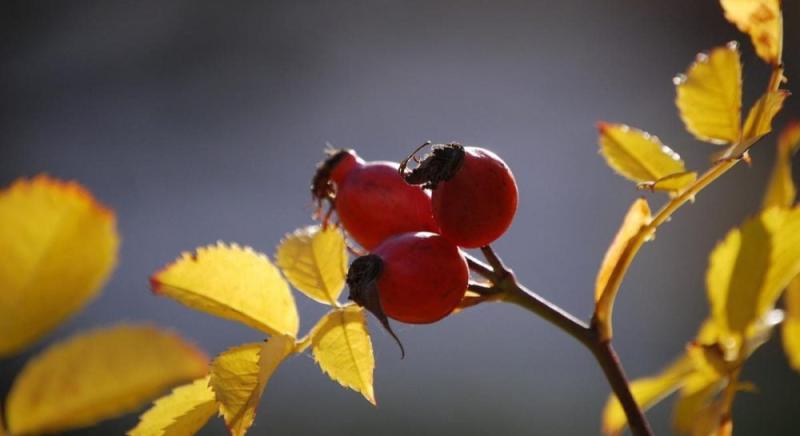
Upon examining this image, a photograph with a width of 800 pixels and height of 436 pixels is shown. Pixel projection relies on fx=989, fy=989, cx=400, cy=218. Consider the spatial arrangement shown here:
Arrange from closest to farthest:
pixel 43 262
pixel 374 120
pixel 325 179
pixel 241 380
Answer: pixel 43 262 → pixel 241 380 → pixel 325 179 → pixel 374 120

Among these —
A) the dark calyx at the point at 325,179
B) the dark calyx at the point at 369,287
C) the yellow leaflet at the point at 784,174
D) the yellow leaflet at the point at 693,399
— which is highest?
the dark calyx at the point at 325,179

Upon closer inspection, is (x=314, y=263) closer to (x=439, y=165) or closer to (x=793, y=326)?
(x=439, y=165)

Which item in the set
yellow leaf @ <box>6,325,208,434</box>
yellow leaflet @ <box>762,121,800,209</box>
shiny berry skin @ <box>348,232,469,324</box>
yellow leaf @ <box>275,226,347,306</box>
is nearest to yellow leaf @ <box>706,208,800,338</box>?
yellow leaflet @ <box>762,121,800,209</box>

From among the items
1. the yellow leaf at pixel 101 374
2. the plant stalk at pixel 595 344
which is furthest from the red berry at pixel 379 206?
the yellow leaf at pixel 101 374

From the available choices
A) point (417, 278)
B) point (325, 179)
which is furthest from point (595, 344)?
point (325, 179)

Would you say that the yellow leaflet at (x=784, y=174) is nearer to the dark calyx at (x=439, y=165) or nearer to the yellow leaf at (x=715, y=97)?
the yellow leaf at (x=715, y=97)

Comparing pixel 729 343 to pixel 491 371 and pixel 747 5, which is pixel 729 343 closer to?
pixel 747 5
